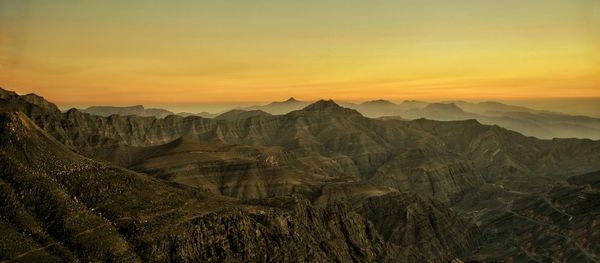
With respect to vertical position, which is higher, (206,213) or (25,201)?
(25,201)

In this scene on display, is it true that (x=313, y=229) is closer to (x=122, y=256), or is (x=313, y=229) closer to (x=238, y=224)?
(x=238, y=224)

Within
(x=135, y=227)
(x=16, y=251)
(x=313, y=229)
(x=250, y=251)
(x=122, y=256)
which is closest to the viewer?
(x=16, y=251)

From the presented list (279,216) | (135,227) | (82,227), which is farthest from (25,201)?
(279,216)

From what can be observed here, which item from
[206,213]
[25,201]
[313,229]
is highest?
[25,201]

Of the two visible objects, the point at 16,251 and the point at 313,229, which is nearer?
the point at 16,251

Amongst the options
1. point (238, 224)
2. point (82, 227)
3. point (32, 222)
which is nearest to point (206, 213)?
point (238, 224)

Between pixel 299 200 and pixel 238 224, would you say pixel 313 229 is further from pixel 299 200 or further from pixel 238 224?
pixel 238 224

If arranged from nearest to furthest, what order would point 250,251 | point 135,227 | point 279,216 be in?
point 135,227 → point 250,251 → point 279,216
